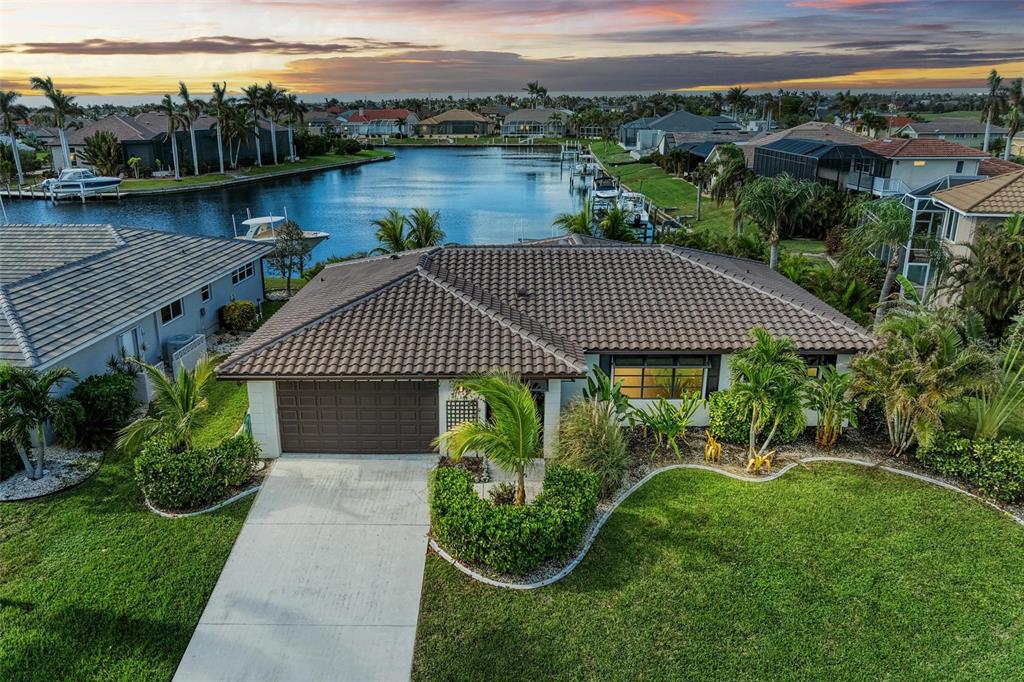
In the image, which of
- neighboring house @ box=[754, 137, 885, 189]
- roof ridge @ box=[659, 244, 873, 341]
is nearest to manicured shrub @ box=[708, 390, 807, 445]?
roof ridge @ box=[659, 244, 873, 341]

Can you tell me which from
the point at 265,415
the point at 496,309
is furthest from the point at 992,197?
the point at 265,415

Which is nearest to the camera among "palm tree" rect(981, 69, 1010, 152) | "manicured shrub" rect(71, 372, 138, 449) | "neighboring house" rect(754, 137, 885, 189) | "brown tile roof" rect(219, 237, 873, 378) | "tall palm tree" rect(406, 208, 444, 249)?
"brown tile roof" rect(219, 237, 873, 378)

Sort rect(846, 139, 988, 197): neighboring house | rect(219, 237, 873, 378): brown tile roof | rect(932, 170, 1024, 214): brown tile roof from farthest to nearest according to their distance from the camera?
1. rect(846, 139, 988, 197): neighboring house
2. rect(932, 170, 1024, 214): brown tile roof
3. rect(219, 237, 873, 378): brown tile roof

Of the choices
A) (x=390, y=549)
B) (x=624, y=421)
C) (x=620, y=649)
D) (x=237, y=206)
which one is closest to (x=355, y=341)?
(x=390, y=549)

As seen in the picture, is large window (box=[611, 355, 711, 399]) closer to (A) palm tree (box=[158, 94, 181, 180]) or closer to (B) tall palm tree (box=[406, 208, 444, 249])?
(B) tall palm tree (box=[406, 208, 444, 249])

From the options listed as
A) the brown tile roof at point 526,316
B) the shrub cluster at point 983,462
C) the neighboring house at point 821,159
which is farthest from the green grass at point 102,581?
the neighboring house at point 821,159

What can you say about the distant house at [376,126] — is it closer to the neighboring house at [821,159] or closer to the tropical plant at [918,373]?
the neighboring house at [821,159]

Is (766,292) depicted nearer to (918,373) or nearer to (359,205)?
(918,373)
